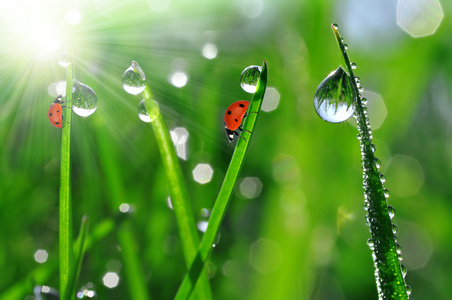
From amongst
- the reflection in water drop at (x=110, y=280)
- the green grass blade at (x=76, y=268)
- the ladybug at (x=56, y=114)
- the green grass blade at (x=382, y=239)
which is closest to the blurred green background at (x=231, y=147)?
the reflection in water drop at (x=110, y=280)

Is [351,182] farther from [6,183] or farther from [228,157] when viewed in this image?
[6,183]

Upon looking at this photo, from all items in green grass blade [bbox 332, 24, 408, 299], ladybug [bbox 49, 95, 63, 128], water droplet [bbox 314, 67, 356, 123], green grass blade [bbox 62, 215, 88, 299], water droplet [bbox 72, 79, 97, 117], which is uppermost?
ladybug [bbox 49, 95, 63, 128]

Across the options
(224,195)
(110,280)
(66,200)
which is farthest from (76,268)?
(110,280)

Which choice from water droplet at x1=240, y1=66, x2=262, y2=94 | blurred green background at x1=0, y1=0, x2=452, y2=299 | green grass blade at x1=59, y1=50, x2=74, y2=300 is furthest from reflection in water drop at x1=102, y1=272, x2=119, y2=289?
water droplet at x1=240, y1=66, x2=262, y2=94

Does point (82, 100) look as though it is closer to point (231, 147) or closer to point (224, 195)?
point (224, 195)

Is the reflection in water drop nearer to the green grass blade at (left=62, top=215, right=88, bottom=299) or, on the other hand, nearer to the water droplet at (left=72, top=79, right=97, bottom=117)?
A: the green grass blade at (left=62, top=215, right=88, bottom=299)

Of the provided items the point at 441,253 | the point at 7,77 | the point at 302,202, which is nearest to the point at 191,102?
the point at 302,202

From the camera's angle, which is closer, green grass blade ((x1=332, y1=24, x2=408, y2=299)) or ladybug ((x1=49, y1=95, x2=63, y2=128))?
green grass blade ((x1=332, y1=24, x2=408, y2=299))
